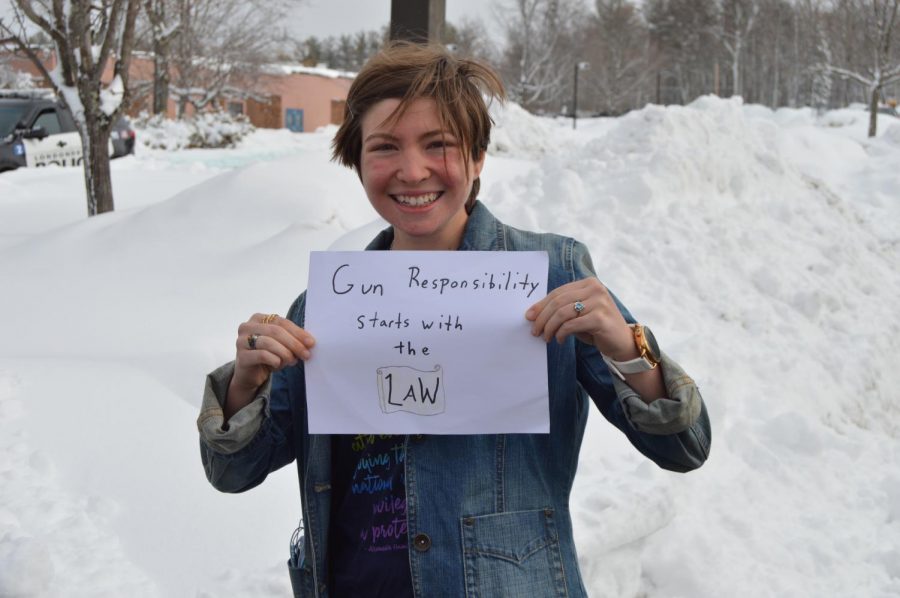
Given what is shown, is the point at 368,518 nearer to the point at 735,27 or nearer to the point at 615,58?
the point at 735,27

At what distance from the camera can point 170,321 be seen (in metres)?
5.16

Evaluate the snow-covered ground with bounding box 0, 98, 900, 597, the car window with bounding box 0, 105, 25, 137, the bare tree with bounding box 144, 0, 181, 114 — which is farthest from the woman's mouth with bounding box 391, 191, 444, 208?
the car window with bounding box 0, 105, 25, 137

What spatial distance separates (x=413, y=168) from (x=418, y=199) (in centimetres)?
7

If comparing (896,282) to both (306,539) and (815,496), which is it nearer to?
(815,496)

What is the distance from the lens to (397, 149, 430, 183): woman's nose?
1.46 m

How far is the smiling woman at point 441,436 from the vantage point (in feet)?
4.44

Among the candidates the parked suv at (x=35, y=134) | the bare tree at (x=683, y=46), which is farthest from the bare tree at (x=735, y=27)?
the parked suv at (x=35, y=134)

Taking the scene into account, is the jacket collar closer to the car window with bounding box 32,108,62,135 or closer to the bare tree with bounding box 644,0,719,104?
the car window with bounding box 32,108,62,135

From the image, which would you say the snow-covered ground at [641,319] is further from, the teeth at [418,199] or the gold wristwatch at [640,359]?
the gold wristwatch at [640,359]

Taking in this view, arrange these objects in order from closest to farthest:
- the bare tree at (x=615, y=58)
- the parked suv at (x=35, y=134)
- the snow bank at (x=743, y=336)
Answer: the snow bank at (x=743, y=336)
the parked suv at (x=35, y=134)
the bare tree at (x=615, y=58)

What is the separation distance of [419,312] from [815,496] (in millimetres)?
3504

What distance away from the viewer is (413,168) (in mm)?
1453

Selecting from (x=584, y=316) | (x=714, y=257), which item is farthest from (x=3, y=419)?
(x=714, y=257)

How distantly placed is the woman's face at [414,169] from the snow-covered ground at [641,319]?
189 cm
